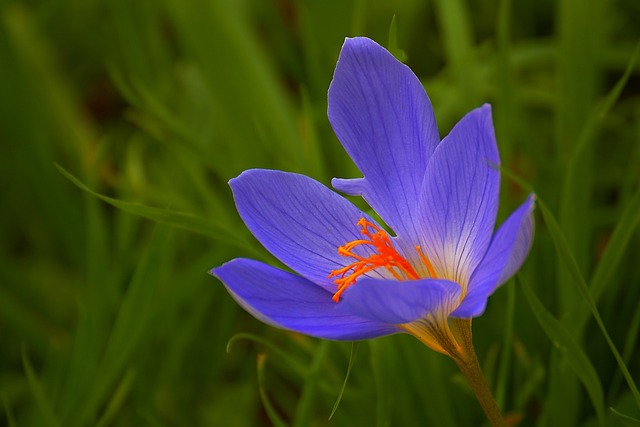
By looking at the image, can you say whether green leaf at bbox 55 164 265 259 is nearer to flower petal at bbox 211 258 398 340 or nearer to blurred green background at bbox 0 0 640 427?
blurred green background at bbox 0 0 640 427

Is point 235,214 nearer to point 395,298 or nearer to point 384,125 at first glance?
point 384,125

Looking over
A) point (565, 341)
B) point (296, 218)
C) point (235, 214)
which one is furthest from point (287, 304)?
point (235, 214)

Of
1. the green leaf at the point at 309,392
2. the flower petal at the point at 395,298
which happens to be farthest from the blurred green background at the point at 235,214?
the flower petal at the point at 395,298

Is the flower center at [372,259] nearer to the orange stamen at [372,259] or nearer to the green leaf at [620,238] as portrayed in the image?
the orange stamen at [372,259]

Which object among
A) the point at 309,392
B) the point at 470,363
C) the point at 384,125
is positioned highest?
the point at 384,125

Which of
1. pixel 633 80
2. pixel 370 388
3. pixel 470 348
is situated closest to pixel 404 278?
pixel 470 348

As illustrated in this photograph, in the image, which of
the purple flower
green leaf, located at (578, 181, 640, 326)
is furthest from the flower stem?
green leaf, located at (578, 181, 640, 326)

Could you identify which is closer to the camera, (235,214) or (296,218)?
(296,218)
